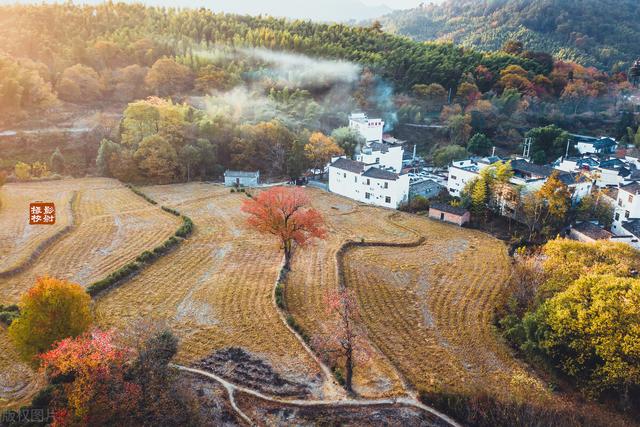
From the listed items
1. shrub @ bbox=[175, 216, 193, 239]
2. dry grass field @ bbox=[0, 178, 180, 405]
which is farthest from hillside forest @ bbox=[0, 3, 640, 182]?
shrub @ bbox=[175, 216, 193, 239]

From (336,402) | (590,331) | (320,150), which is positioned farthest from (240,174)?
(590,331)

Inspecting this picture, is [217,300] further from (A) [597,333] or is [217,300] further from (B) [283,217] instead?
(A) [597,333]

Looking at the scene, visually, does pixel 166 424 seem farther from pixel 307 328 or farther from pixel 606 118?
pixel 606 118

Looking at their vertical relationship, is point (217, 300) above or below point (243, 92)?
below

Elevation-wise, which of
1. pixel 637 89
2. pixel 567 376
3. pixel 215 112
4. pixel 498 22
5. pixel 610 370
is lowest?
pixel 567 376

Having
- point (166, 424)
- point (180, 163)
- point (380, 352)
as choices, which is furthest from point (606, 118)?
point (166, 424)

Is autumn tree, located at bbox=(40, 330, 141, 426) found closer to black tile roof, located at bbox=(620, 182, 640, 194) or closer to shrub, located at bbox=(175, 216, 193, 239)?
shrub, located at bbox=(175, 216, 193, 239)
